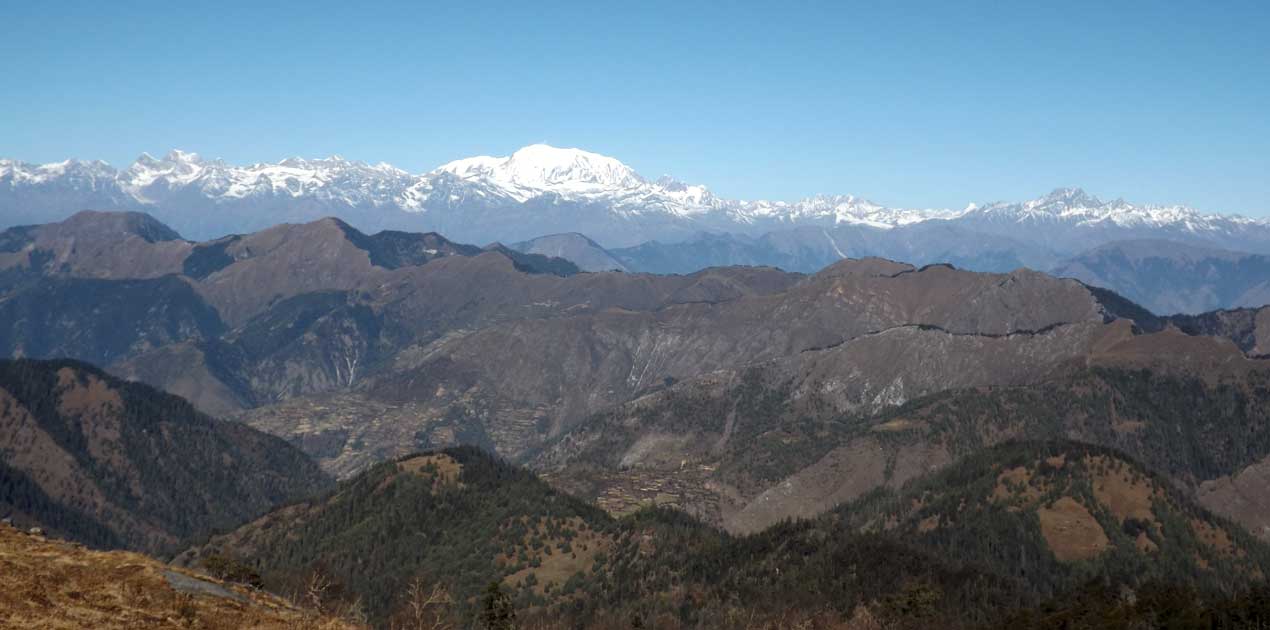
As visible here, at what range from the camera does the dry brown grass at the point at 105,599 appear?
48.2m

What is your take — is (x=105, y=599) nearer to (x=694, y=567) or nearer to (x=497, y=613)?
(x=497, y=613)

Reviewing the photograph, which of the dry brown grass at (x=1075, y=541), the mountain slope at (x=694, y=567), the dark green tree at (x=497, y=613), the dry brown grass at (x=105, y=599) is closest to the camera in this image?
the dry brown grass at (x=105, y=599)

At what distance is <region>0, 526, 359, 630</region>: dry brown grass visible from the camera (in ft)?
158

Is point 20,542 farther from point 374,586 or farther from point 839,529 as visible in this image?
point 839,529

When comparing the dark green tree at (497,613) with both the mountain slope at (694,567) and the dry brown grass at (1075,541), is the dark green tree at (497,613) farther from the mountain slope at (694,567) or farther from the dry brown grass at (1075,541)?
the dry brown grass at (1075,541)

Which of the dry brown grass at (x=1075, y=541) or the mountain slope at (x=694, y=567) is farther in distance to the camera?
the dry brown grass at (x=1075, y=541)

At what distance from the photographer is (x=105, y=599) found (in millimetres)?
51844

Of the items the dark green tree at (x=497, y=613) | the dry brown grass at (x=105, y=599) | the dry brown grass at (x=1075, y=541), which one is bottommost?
the dry brown grass at (x=1075, y=541)

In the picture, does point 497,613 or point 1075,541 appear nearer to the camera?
point 497,613

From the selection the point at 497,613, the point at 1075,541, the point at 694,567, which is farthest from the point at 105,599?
the point at 1075,541

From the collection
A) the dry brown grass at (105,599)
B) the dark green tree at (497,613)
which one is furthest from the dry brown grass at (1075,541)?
the dry brown grass at (105,599)

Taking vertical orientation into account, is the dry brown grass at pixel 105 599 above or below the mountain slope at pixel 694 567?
above

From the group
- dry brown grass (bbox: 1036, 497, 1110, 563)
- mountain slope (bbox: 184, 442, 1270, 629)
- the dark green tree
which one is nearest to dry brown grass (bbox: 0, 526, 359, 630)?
the dark green tree

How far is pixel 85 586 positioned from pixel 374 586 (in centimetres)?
12315
